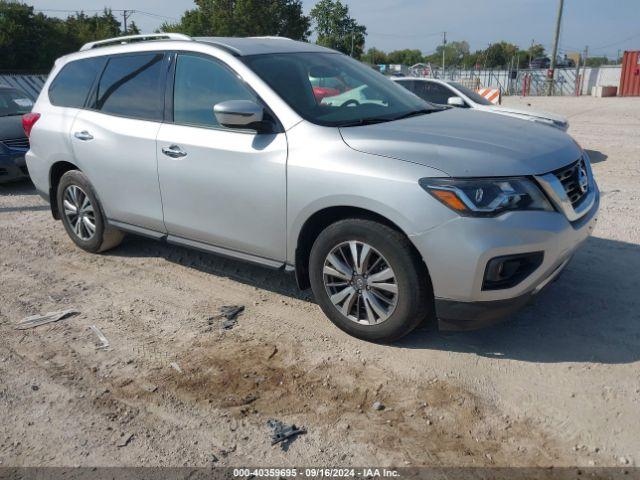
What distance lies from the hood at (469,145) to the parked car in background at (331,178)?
0.04 feet

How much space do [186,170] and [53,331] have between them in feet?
4.80

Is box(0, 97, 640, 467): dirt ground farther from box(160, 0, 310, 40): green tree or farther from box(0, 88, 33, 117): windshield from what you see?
box(160, 0, 310, 40): green tree

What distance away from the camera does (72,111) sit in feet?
17.2

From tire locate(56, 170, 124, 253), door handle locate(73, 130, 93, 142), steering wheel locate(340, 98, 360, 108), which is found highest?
steering wheel locate(340, 98, 360, 108)

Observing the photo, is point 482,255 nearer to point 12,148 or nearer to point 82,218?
point 82,218

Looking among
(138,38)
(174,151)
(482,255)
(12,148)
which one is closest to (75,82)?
(138,38)

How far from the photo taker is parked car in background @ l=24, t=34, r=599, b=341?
3.13 meters

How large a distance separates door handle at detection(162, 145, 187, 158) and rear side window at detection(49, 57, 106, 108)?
143 centimetres

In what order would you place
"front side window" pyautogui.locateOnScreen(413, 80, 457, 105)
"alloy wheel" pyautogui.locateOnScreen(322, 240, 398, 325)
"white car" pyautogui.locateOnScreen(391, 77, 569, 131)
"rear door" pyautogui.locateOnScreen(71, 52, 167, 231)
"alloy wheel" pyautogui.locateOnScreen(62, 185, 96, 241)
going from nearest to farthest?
"alloy wheel" pyautogui.locateOnScreen(322, 240, 398, 325) → "rear door" pyautogui.locateOnScreen(71, 52, 167, 231) → "alloy wheel" pyautogui.locateOnScreen(62, 185, 96, 241) → "white car" pyautogui.locateOnScreen(391, 77, 569, 131) → "front side window" pyautogui.locateOnScreen(413, 80, 457, 105)

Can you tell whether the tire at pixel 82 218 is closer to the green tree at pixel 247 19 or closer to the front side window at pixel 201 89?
the front side window at pixel 201 89

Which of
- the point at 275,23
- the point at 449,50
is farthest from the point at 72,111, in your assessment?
the point at 449,50

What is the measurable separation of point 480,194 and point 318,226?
1.10 meters

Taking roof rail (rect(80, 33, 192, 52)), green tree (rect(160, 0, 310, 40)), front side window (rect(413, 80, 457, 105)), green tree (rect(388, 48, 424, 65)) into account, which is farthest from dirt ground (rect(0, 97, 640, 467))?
green tree (rect(388, 48, 424, 65))

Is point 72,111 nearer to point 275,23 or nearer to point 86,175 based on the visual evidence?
point 86,175
